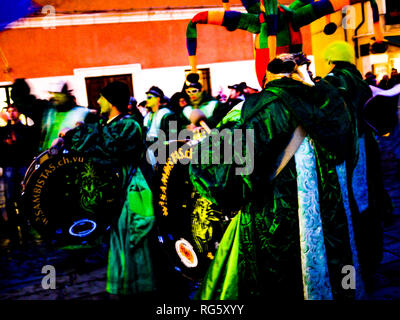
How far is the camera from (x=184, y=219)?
121 inches

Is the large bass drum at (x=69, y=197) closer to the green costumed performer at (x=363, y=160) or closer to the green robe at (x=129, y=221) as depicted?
the green robe at (x=129, y=221)

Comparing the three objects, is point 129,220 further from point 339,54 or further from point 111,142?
point 339,54

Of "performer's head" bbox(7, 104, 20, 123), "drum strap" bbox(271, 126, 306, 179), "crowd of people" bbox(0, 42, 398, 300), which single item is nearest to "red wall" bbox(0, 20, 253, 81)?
"performer's head" bbox(7, 104, 20, 123)

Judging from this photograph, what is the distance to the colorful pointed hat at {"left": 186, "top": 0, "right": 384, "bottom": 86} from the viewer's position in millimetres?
3188

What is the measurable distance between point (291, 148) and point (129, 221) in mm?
1905

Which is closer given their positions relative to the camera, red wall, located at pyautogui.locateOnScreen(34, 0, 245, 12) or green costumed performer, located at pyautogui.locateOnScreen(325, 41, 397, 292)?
green costumed performer, located at pyautogui.locateOnScreen(325, 41, 397, 292)

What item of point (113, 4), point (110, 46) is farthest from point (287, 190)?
point (113, 4)

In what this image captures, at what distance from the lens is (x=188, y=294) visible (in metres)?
3.86

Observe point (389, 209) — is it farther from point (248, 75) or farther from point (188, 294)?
point (248, 75)

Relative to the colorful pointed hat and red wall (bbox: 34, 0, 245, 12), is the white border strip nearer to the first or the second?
red wall (bbox: 34, 0, 245, 12)

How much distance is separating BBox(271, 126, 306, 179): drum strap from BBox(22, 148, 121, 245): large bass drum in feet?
6.07

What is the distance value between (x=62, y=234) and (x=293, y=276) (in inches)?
87.9
